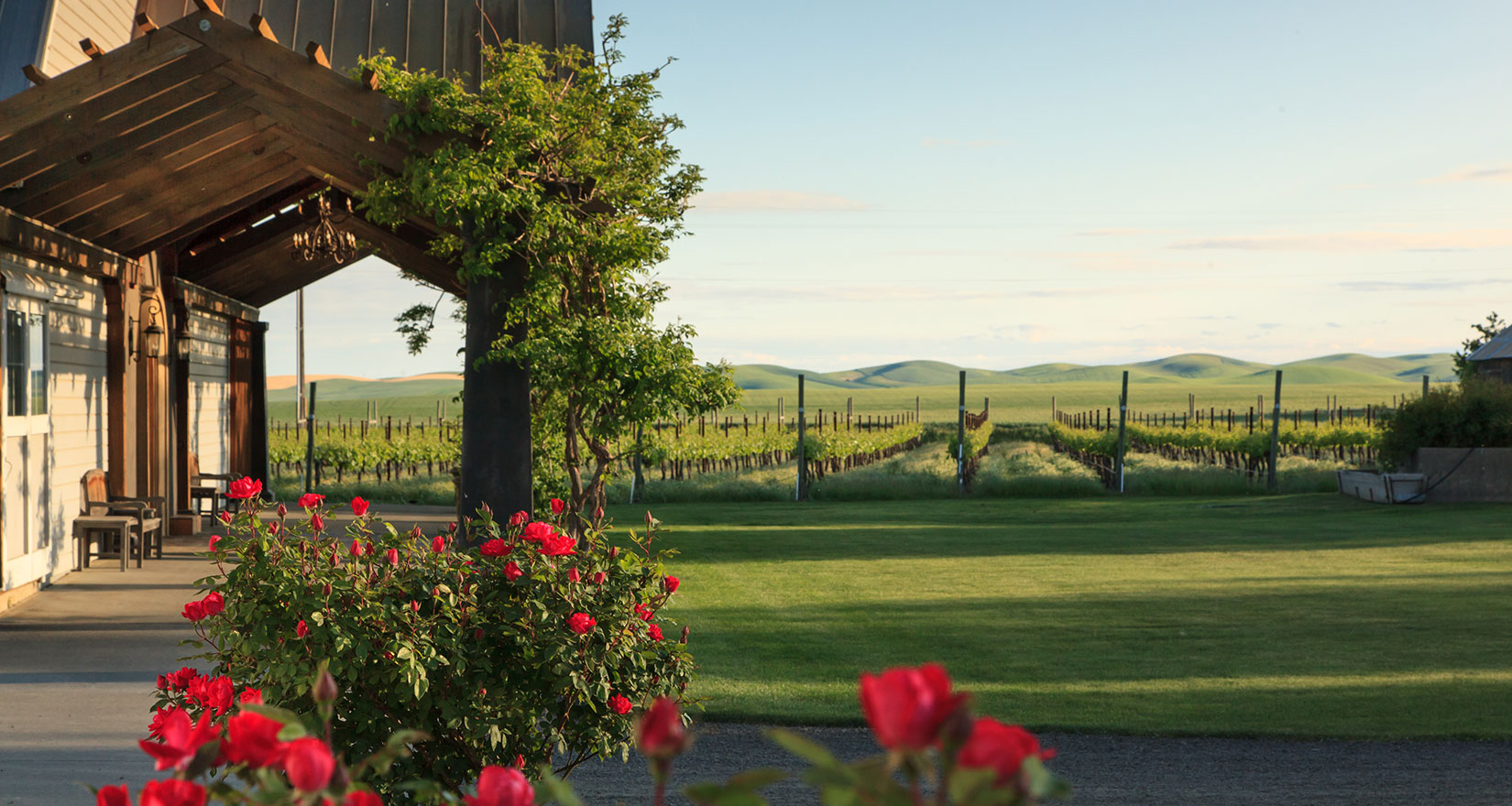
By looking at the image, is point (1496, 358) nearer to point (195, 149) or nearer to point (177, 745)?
point (195, 149)

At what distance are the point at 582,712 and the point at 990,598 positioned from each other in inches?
239

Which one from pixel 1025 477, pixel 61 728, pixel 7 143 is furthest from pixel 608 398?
pixel 1025 477

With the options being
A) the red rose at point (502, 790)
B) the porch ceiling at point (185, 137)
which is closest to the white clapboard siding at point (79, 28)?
the porch ceiling at point (185, 137)

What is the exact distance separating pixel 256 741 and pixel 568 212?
21.3ft

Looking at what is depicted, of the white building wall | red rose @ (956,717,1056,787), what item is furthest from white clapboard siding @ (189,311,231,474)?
red rose @ (956,717,1056,787)

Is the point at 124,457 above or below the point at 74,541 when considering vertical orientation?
above

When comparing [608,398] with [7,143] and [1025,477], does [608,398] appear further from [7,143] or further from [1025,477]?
[1025,477]

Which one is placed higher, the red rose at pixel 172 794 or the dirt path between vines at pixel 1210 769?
the red rose at pixel 172 794

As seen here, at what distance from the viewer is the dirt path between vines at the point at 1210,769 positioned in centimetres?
432

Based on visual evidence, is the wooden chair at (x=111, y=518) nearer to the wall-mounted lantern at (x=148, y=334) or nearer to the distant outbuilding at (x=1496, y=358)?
the wall-mounted lantern at (x=148, y=334)

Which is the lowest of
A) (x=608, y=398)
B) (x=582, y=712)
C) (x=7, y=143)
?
(x=582, y=712)

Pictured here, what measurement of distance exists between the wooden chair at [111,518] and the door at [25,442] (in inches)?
24.0

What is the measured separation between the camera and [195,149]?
8.97 meters

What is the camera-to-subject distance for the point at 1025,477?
1936 centimetres
